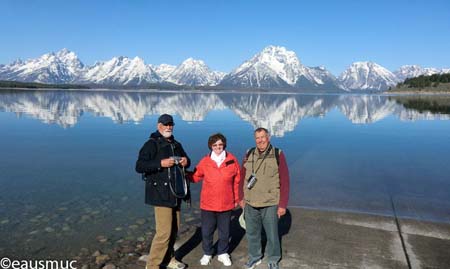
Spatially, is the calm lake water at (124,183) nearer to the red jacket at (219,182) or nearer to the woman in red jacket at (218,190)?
the woman in red jacket at (218,190)

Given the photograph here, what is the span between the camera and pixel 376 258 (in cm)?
734

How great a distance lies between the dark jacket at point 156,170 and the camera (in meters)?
6.39

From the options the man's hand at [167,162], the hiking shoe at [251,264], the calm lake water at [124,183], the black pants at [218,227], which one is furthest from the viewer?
the calm lake water at [124,183]

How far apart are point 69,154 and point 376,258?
1595 centimetres

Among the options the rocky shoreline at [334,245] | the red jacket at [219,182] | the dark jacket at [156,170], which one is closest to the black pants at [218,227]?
the red jacket at [219,182]

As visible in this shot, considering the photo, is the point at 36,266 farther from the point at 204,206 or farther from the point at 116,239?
the point at 204,206

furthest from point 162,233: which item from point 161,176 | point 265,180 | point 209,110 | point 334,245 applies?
point 209,110

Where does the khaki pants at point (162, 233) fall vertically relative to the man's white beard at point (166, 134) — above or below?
below

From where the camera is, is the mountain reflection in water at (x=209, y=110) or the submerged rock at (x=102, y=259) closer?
the submerged rock at (x=102, y=259)

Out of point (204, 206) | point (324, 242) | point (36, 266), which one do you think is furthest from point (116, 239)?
point (324, 242)

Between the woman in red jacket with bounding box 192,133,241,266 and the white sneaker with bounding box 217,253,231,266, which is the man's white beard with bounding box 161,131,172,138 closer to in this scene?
the woman in red jacket with bounding box 192,133,241,266

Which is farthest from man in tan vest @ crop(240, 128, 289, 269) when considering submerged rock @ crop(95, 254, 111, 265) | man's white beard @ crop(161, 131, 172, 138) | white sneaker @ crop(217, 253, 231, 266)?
submerged rock @ crop(95, 254, 111, 265)

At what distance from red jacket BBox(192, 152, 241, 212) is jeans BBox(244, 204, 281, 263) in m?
0.40

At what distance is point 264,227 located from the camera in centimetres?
707
